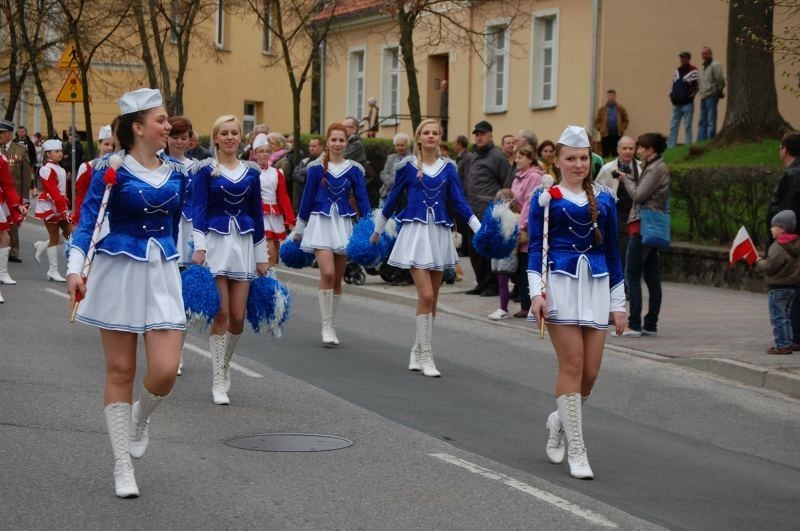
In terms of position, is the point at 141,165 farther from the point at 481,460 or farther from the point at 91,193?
the point at 481,460

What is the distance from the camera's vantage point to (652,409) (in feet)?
34.2

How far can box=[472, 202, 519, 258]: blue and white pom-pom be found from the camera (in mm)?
11672

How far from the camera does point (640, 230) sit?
47.0 ft

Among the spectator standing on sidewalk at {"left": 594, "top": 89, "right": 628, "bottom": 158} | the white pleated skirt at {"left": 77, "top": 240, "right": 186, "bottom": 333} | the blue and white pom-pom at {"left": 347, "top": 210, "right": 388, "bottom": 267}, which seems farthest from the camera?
the spectator standing on sidewalk at {"left": 594, "top": 89, "right": 628, "bottom": 158}

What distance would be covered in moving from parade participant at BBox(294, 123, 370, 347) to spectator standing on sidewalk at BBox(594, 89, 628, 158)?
16855 millimetres

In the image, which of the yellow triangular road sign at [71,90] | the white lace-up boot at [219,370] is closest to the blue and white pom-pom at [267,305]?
the white lace-up boot at [219,370]

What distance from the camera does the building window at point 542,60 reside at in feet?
108

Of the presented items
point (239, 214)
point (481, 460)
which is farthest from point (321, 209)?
point (481, 460)

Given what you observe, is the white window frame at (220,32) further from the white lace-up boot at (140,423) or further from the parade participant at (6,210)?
the white lace-up boot at (140,423)

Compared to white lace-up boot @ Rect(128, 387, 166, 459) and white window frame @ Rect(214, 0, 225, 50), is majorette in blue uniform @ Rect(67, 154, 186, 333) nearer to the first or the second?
white lace-up boot @ Rect(128, 387, 166, 459)

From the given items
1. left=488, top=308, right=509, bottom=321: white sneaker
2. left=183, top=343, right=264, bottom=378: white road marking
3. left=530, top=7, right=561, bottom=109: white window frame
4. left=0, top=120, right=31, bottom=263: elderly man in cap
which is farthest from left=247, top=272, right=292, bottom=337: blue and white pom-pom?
left=530, top=7, right=561, bottom=109: white window frame

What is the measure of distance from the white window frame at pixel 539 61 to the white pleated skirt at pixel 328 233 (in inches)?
792

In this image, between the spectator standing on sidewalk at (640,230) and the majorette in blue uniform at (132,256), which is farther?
the spectator standing on sidewalk at (640,230)

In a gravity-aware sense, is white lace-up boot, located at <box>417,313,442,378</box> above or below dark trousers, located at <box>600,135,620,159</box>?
below
